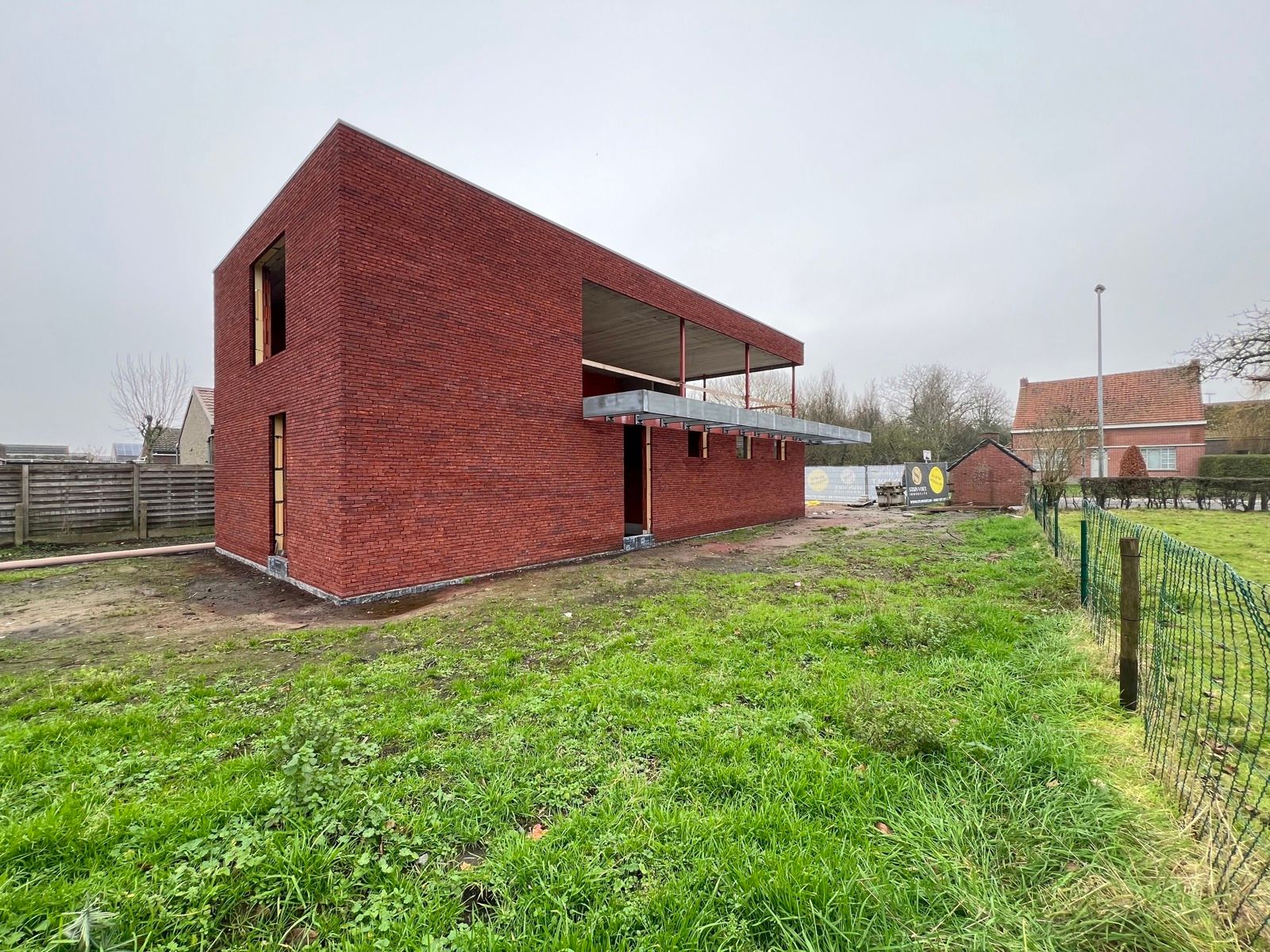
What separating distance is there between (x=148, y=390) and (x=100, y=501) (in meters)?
13.5

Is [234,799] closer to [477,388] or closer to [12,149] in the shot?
[477,388]

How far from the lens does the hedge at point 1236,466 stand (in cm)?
2469

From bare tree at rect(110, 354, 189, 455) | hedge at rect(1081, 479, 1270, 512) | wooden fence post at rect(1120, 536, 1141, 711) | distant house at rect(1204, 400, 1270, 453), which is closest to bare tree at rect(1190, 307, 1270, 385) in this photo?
distant house at rect(1204, 400, 1270, 453)

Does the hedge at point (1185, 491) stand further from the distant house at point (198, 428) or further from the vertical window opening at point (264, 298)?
the distant house at point (198, 428)

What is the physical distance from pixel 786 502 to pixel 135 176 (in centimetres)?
2615

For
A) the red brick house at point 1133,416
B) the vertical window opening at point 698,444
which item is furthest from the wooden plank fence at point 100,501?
the red brick house at point 1133,416

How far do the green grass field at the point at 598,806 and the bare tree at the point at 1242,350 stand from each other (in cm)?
2124

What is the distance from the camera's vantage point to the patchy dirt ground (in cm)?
481

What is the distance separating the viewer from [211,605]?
21.8ft

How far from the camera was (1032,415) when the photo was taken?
113 feet

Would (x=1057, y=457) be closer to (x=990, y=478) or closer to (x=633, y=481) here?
(x=990, y=478)

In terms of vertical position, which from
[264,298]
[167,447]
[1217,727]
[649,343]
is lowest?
[1217,727]

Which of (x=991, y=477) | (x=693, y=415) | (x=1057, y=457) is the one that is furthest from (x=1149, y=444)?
(x=693, y=415)

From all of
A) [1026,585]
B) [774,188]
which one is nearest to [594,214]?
[774,188]
